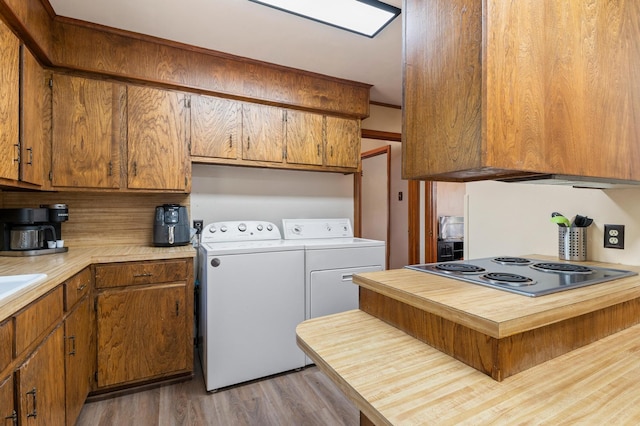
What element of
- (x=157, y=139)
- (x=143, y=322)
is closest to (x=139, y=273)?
(x=143, y=322)

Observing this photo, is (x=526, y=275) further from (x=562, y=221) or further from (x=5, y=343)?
(x=5, y=343)

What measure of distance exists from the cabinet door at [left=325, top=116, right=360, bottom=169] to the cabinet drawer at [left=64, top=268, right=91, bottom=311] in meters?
1.88

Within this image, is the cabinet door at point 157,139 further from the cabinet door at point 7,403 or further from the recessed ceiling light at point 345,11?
the cabinet door at point 7,403

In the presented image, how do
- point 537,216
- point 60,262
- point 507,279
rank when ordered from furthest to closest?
1. point 537,216
2. point 60,262
3. point 507,279

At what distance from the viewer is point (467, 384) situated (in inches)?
28.3

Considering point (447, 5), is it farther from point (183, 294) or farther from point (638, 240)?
point (183, 294)

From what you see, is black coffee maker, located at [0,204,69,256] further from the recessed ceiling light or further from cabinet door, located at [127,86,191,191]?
the recessed ceiling light

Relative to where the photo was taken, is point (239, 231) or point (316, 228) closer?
point (239, 231)

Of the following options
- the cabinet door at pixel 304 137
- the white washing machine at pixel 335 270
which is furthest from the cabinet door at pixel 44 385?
the cabinet door at pixel 304 137

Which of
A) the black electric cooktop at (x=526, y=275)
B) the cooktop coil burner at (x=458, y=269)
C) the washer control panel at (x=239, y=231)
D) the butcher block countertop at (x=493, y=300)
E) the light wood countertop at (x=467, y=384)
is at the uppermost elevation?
the washer control panel at (x=239, y=231)

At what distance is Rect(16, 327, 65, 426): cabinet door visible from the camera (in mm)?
1054

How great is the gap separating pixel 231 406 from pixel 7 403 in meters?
1.15

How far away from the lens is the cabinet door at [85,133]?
6.59 feet

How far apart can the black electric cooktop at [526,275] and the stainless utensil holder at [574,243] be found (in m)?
0.23
